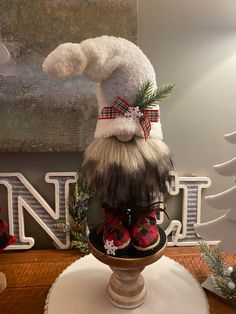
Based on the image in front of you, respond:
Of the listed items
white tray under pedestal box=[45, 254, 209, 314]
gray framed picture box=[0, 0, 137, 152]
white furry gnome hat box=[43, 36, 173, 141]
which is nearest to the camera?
white furry gnome hat box=[43, 36, 173, 141]

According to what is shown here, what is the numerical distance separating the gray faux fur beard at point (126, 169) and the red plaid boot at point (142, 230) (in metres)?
0.03

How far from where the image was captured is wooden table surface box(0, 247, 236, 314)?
82 cm

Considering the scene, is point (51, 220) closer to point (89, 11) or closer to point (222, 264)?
point (222, 264)

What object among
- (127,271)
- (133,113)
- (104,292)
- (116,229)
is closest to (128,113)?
(133,113)

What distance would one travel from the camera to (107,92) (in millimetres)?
673

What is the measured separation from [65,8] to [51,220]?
62 cm

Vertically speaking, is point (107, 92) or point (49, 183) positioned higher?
point (107, 92)

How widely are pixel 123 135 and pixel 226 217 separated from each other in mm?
341

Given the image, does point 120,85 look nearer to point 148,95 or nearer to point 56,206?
point 148,95

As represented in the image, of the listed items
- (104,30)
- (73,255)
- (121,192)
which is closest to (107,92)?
(121,192)

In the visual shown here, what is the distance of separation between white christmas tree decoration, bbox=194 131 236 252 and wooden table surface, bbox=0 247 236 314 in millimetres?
165

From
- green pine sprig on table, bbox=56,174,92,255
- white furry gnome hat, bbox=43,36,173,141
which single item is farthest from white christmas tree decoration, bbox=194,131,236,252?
green pine sprig on table, bbox=56,174,92,255

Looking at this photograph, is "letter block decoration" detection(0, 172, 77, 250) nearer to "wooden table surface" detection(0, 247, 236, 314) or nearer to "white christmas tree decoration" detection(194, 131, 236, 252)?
"wooden table surface" detection(0, 247, 236, 314)

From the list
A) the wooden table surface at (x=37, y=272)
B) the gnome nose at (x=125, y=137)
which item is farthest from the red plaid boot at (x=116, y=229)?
the wooden table surface at (x=37, y=272)
